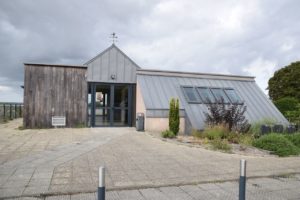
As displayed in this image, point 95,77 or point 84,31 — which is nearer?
point 84,31

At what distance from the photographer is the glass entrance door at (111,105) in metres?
14.2

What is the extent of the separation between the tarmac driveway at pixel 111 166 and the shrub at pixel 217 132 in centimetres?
176

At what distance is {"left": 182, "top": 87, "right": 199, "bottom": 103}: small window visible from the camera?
1381 centimetres

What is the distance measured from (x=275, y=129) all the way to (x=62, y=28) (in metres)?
11.1

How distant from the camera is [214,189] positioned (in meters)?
4.72

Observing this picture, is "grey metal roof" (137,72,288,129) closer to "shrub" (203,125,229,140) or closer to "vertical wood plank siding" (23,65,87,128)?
"shrub" (203,125,229,140)

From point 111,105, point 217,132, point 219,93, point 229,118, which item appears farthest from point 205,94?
point 111,105

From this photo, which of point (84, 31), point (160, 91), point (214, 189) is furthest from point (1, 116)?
point (214, 189)

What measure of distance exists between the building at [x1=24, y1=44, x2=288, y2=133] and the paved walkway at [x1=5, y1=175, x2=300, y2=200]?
24.7 ft

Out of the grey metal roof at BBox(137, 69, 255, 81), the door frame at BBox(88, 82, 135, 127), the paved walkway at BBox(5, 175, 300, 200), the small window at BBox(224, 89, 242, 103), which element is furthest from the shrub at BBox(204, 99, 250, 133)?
the paved walkway at BBox(5, 175, 300, 200)

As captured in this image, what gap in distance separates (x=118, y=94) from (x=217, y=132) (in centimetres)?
672

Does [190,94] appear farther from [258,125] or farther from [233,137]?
[233,137]

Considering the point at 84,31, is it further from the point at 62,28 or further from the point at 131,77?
the point at 131,77

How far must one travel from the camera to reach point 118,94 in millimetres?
14734
